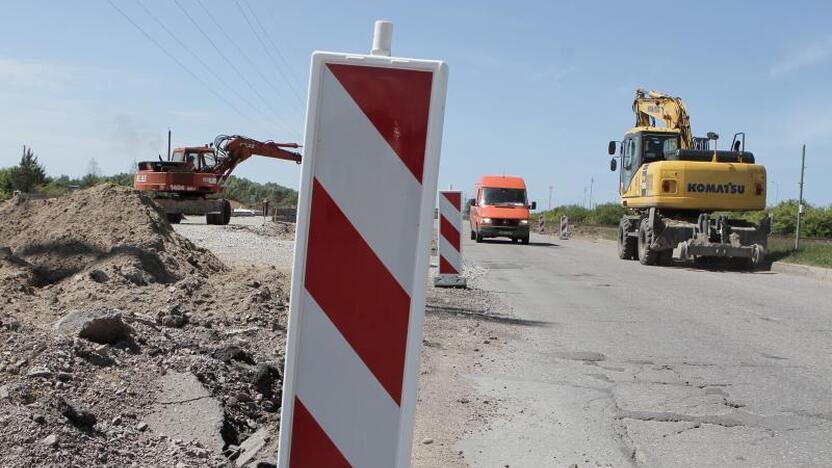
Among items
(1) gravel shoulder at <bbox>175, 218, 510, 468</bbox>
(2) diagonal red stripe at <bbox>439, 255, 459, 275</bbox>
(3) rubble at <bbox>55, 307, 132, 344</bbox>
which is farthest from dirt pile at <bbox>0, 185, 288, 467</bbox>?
(2) diagonal red stripe at <bbox>439, 255, 459, 275</bbox>

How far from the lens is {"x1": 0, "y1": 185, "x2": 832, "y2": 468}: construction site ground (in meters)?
4.08

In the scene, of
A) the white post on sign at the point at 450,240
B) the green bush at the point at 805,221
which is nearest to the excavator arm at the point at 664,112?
the white post on sign at the point at 450,240

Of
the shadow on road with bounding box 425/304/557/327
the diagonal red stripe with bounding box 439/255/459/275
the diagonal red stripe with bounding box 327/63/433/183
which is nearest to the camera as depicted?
the diagonal red stripe with bounding box 327/63/433/183

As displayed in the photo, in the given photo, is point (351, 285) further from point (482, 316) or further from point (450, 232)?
point (450, 232)

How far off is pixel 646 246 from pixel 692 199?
1.54 meters

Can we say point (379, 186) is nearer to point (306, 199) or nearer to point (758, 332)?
point (306, 199)

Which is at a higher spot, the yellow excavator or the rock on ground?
the yellow excavator

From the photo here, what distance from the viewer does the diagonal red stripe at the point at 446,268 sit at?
40.2 feet

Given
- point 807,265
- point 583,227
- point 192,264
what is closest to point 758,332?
point 192,264

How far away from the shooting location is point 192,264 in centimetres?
985

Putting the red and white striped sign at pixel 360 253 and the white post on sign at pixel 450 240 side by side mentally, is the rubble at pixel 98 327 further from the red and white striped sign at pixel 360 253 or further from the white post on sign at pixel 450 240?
the white post on sign at pixel 450 240

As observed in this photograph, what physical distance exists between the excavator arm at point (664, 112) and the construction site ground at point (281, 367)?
1068 centimetres

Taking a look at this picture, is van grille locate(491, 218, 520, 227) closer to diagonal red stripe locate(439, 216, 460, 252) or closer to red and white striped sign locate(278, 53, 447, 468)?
diagonal red stripe locate(439, 216, 460, 252)

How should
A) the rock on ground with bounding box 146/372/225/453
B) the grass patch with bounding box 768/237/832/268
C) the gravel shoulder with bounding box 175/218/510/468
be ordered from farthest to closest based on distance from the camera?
the grass patch with bounding box 768/237/832/268 < the gravel shoulder with bounding box 175/218/510/468 < the rock on ground with bounding box 146/372/225/453
